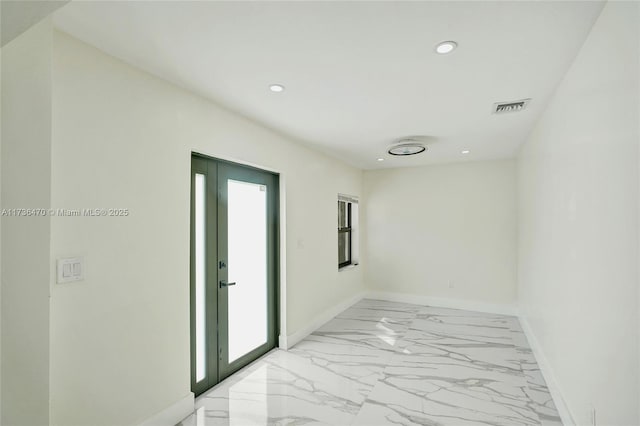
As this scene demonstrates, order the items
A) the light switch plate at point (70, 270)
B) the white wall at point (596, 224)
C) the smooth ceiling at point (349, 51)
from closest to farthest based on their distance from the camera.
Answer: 1. the white wall at point (596, 224)
2. the smooth ceiling at point (349, 51)
3. the light switch plate at point (70, 270)

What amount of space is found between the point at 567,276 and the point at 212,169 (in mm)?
2728

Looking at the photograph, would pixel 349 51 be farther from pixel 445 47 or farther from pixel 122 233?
pixel 122 233

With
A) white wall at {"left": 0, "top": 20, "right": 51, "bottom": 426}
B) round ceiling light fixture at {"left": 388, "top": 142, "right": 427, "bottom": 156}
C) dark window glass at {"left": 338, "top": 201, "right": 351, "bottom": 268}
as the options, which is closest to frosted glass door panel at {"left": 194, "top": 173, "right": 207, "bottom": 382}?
white wall at {"left": 0, "top": 20, "right": 51, "bottom": 426}

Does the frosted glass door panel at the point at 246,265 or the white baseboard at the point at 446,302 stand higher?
the frosted glass door panel at the point at 246,265

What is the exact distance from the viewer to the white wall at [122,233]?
66.1 inches

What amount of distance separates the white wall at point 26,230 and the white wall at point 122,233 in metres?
0.49

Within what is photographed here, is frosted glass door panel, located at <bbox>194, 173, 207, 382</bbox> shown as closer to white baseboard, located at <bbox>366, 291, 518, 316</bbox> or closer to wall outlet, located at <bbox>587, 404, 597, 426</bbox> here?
wall outlet, located at <bbox>587, 404, 597, 426</bbox>

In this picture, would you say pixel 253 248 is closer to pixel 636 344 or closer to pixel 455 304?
pixel 636 344

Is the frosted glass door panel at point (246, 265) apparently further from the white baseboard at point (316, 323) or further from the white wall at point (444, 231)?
the white wall at point (444, 231)

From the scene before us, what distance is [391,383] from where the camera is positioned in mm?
2822

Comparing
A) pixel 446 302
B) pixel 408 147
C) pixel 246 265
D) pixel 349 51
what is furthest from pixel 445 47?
pixel 446 302

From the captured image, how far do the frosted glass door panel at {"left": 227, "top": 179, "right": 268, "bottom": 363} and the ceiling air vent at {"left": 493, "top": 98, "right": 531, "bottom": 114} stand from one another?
2292 mm

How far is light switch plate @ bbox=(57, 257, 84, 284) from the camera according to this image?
165cm

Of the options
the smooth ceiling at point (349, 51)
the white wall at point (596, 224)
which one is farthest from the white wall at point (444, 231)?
the white wall at point (596, 224)
